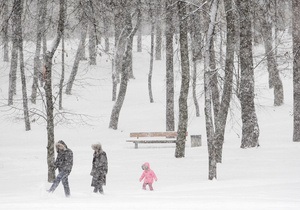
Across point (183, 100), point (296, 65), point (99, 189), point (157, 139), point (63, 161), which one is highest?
point (296, 65)

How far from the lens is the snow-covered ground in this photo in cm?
1144

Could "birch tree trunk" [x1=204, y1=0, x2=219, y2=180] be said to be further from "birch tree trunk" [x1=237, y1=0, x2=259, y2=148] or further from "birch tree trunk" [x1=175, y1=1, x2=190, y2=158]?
"birch tree trunk" [x1=237, y1=0, x2=259, y2=148]

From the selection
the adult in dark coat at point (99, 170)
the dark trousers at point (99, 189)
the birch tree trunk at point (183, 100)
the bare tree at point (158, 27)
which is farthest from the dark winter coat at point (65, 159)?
the birch tree trunk at point (183, 100)

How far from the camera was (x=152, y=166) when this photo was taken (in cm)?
1898

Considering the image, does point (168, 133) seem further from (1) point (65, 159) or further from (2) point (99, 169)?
(1) point (65, 159)

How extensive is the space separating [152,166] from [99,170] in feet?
18.0

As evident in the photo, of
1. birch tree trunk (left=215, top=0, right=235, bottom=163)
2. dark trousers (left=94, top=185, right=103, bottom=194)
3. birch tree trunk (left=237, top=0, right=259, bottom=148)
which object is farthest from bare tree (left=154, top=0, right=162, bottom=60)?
dark trousers (left=94, top=185, right=103, bottom=194)

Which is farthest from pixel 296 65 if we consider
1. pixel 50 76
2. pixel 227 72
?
pixel 50 76

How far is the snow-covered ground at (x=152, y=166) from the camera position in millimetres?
11436

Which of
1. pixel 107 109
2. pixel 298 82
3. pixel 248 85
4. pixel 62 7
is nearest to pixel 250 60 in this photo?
pixel 248 85

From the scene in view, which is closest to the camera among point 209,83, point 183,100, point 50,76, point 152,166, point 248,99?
point 209,83

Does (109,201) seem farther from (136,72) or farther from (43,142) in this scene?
(136,72)

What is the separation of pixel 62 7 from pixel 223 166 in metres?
7.30

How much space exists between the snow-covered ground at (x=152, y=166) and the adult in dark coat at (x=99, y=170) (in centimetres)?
24
